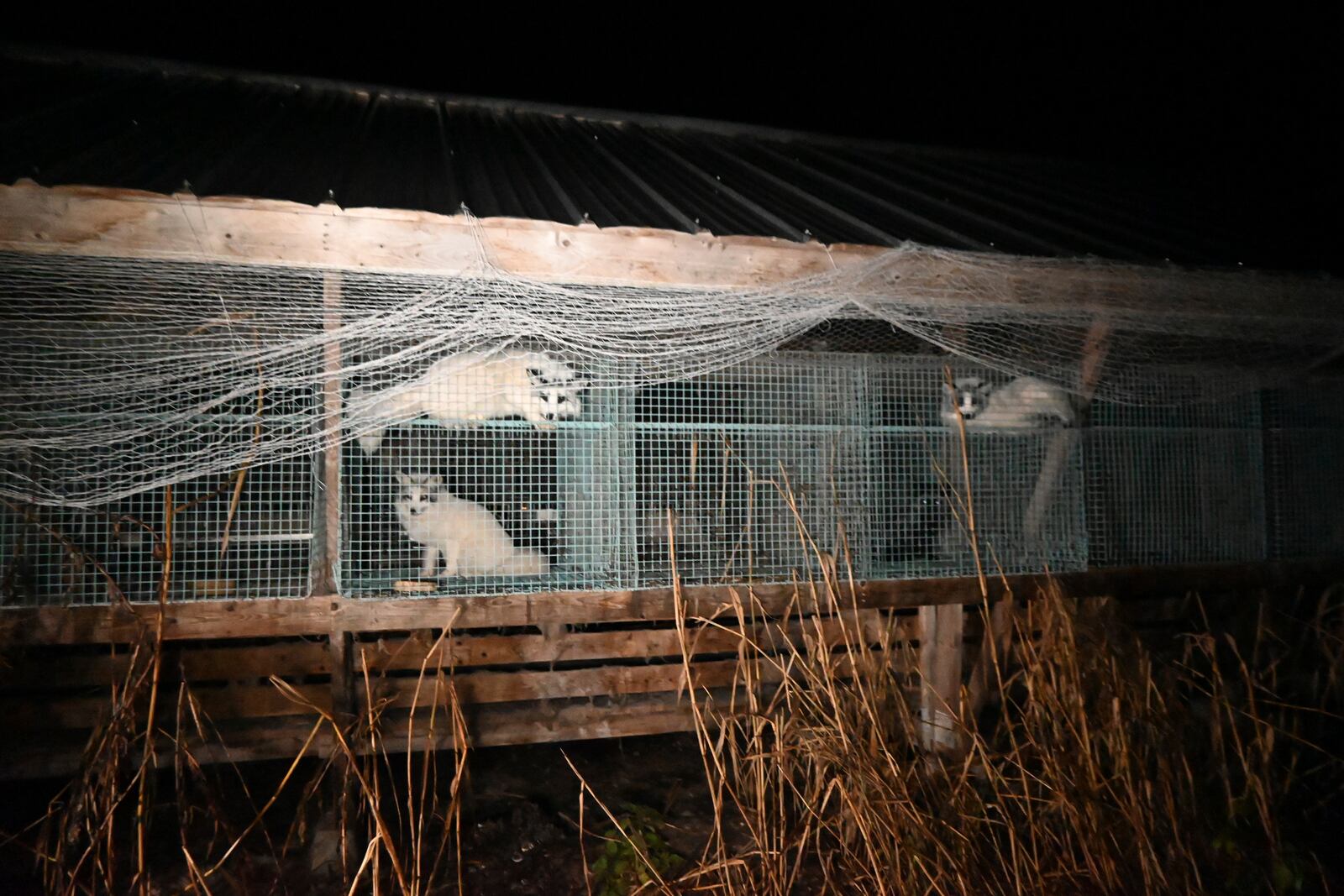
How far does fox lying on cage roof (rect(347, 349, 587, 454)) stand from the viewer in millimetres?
2582

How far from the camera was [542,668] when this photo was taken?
157 inches

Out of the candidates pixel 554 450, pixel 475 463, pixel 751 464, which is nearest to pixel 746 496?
pixel 751 464

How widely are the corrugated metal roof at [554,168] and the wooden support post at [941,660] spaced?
1.64 meters

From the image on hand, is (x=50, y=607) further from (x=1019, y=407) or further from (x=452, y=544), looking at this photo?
(x=1019, y=407)

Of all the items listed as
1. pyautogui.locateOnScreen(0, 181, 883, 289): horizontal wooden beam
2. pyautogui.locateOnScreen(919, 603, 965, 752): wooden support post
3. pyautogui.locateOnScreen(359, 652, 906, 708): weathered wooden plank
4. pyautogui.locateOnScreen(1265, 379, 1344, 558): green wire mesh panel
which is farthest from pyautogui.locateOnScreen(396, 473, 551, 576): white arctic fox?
pyautogui.locateOnScreen(1265, 379, 1344, 558): green wire mesh panel

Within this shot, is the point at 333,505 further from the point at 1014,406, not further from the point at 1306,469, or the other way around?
the point at 1306,469

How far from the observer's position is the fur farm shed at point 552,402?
2275mm

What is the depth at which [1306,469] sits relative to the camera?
3748 mm

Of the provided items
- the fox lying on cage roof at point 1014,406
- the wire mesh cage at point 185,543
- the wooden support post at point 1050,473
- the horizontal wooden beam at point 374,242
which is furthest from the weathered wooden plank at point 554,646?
the horizontal wooden beam at point 374,242

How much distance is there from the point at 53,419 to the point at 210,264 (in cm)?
77

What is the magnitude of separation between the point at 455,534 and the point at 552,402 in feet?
2.21

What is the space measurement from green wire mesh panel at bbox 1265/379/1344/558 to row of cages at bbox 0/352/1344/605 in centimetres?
1

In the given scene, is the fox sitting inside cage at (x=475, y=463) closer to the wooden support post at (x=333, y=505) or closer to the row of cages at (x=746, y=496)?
the row of cages at (x=746, y=496)

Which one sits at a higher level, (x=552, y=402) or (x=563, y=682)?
(x=552, y=402)
